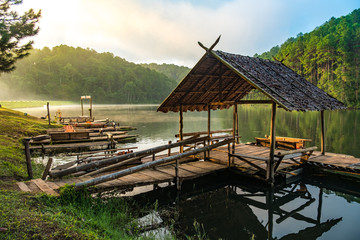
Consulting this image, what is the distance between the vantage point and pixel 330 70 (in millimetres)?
74375

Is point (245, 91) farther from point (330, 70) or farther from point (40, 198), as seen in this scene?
point (330, 70)

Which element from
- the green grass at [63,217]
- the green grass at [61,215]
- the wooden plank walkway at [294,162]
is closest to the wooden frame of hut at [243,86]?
the wooden plank walkway at [294,162]

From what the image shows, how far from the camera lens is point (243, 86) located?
14.5 meters

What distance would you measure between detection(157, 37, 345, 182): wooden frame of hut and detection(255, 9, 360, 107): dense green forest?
170 feet

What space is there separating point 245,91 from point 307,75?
79.1m

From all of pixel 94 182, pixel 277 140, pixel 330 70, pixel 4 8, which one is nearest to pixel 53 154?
pixel 4 8

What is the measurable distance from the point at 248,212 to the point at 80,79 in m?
149

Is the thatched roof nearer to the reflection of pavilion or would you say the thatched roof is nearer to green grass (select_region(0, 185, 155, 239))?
the reflection of pavilion

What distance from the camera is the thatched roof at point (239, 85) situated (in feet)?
33.3

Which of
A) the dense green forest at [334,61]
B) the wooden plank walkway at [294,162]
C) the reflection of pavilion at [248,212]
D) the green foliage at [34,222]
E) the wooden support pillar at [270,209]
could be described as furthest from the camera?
the dense green forest at [334,61]

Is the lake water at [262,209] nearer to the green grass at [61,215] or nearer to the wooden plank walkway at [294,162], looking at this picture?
the wooden plank walkway at [294,162]

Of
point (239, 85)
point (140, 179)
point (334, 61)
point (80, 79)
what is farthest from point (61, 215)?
point (80, 79)

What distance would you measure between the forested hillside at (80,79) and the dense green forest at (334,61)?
284ft

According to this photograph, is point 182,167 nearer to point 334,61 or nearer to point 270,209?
point 270,209
